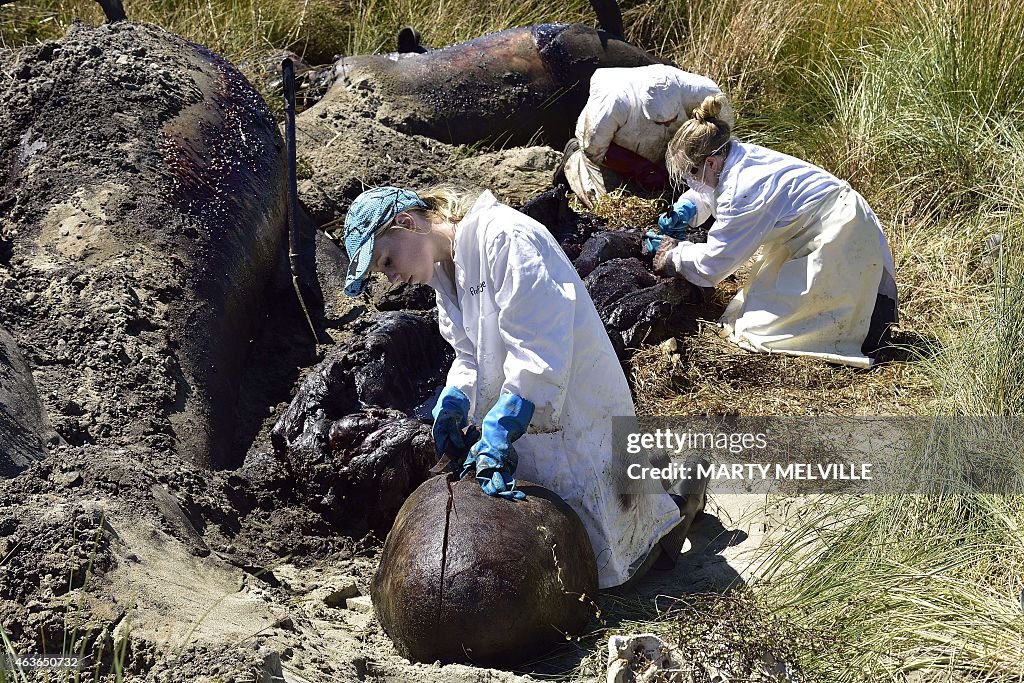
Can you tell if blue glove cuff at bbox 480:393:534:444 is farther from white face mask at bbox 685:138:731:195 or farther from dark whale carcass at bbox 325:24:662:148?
dark whale carcass at bbox 325:24:662:148

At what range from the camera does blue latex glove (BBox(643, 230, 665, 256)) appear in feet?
19.9

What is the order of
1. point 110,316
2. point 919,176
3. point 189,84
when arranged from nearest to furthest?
point 110,316
point 189,84
point 919,176

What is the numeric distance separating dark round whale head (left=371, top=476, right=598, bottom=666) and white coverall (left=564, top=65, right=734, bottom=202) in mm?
3824

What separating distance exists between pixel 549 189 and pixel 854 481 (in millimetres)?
3110

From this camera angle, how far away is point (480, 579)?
10.5ft

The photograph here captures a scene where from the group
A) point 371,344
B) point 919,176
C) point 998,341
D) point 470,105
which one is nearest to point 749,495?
point 998,341

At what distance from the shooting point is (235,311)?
4.96 metres

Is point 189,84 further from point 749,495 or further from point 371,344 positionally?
point 749,495

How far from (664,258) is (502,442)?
8.97 ft

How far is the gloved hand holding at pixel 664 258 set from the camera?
5.86 m

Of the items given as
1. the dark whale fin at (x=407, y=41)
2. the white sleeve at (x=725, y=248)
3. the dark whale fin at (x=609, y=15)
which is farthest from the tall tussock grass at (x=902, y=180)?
the dark whale fin at (x=407, y=41)

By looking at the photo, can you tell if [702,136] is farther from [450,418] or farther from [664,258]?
[450,418]

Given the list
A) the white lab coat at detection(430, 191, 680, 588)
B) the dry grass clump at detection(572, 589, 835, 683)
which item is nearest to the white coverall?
the white lab coat at detection(430, 191, 680, 588)

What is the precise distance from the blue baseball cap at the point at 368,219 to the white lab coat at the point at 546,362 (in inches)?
8.6
